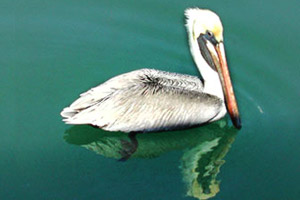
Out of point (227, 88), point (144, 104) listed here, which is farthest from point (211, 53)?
point (144, 104)

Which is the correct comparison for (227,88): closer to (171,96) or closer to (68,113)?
(171,96)

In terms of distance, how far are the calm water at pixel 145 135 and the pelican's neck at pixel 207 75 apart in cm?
37

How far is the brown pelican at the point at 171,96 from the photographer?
5629mm

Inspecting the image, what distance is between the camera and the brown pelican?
5629 mm

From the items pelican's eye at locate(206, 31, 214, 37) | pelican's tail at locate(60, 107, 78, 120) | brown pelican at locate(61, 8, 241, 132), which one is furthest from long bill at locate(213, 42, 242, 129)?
pelican's tail at locate(60, 107, 78, 120)

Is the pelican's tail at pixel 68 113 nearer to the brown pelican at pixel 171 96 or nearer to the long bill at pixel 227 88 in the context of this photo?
the brown pelican at pixel 171 96

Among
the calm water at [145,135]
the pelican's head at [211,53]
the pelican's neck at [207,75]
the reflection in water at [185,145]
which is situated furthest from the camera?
the pelican's neck at [207,75]

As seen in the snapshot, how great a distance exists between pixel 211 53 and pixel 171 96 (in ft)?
2.06

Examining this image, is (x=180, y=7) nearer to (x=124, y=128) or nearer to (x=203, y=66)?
(x=203, y=66)

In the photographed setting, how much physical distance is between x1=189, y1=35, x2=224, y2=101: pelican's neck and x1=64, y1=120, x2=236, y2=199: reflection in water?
1.27 feet

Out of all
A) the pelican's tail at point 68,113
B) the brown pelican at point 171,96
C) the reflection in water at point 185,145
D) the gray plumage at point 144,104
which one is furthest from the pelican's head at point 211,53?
the pelican's tail at point 68,113

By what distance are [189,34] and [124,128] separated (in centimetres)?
123

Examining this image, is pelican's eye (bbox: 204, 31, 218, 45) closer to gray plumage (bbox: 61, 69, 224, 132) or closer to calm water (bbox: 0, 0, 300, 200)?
gray plumage (bbox: 61, 69, 224, 132)

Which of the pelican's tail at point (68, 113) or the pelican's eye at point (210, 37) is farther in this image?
the pelican's eye at point (210, 37)
